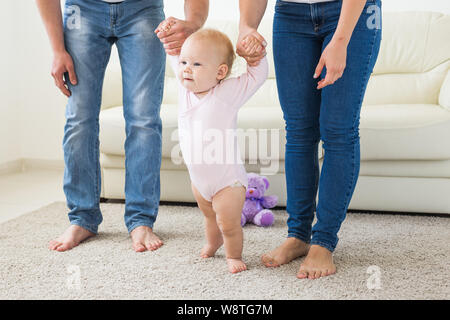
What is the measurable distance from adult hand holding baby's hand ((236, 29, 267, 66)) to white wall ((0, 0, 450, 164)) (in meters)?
1.70

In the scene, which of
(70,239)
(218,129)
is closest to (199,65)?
(218,129)

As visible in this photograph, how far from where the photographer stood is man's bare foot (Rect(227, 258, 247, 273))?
130 centimetres

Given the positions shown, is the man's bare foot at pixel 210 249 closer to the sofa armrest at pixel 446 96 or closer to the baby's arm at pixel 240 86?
the baby's arm at pixel 240 86

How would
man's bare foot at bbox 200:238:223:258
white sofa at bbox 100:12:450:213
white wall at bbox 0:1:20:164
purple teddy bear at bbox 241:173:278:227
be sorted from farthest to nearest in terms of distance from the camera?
1. white wall at bbox 0:1:20:164
2. white sofa at bbox 100:12:450:213
3. purple teddy bear at bbox 241:173:278:227
4. man's bare foot at bbox 200:238:223:258

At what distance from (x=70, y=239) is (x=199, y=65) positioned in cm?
72

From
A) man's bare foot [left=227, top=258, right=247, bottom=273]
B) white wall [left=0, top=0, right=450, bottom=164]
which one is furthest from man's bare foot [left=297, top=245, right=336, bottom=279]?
white wall [left=0, top=0, right=450, bottom=164]

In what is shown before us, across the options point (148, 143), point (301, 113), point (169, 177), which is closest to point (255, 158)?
point (169, 177)

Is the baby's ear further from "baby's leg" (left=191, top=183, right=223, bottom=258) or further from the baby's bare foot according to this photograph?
the baby's bare foot

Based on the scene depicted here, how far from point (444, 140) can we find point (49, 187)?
75.4 inches

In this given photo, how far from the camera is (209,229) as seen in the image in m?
1.38

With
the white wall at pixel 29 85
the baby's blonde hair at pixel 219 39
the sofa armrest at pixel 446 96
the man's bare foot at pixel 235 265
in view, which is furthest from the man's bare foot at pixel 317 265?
the white wall at pixel 29 85

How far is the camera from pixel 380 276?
50.4 inches

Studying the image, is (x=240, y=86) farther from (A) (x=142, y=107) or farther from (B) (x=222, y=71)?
(A) (x=142, y=107)

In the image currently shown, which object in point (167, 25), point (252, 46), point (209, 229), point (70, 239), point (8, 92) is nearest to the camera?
point (252, 46)
